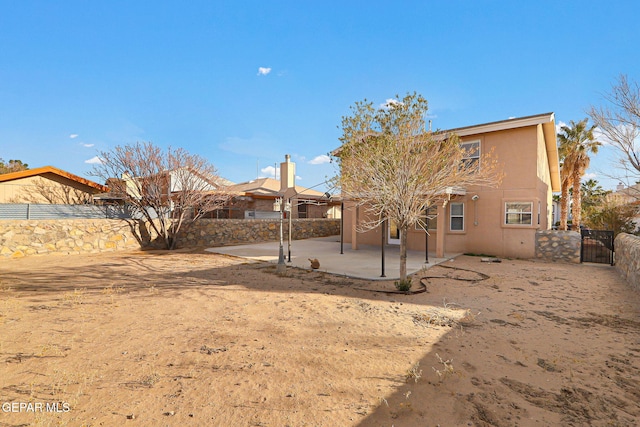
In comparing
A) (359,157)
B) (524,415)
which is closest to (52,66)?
(359,157)

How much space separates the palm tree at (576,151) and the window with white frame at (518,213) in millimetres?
11953

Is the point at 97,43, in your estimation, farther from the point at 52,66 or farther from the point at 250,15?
the point at 250,15

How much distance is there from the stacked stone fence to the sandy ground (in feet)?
23.1

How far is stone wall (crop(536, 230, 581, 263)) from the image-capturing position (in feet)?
41.2

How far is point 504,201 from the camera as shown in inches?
539

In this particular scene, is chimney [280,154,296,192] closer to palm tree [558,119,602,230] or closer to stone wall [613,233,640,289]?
→ stone wall [613,233,640,289]

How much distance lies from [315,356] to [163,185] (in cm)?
1564

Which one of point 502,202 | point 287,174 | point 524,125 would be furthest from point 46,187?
point 524,125

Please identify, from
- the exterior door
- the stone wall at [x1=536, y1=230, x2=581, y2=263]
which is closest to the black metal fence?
the exterior door

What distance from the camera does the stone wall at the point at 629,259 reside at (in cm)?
823

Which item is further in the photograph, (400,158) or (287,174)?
(287,174)

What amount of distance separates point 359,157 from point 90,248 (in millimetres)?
14855

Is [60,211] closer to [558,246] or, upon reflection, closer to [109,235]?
[109,235]

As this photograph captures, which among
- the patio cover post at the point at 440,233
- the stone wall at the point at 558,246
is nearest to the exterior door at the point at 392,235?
the patio cover post at the point at 440,233
